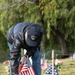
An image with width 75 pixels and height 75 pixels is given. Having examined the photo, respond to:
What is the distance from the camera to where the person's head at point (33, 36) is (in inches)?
187

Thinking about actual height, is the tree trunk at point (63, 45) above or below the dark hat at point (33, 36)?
below

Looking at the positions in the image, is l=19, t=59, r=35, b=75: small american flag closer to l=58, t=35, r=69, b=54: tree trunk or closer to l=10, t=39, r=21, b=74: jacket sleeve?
l=10, t=39, r=21, b=74: jacket sleeve

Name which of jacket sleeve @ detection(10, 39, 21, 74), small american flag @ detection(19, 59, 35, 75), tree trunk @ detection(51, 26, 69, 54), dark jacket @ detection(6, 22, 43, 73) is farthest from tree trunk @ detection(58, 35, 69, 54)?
jacket sleeve @ detection(10, 39, 21, 74)

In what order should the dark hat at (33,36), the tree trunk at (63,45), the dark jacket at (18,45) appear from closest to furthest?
the dark hat at (33,36)
the dark jacket at (18,45)
the tree trunk at (63,45)

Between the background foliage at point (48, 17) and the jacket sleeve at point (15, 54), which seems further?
the background foliage at point (48, 17)

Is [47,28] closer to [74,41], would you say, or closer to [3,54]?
[74,41]

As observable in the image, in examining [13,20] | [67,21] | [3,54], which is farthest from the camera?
[3,54]

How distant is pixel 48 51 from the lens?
19.2 metres

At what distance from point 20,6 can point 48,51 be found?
16.5 feet

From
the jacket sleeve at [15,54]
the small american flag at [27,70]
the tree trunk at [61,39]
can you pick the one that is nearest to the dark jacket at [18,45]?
the jacket sleeve at [15,54]

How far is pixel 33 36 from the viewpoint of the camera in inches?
187

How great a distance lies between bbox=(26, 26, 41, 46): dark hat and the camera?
15.6 ft

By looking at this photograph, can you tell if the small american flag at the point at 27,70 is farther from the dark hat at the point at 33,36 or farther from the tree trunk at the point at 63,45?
the tree trunk at the point at 63,45

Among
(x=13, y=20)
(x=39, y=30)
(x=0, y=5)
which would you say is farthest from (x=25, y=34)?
(x=13, y=20)
